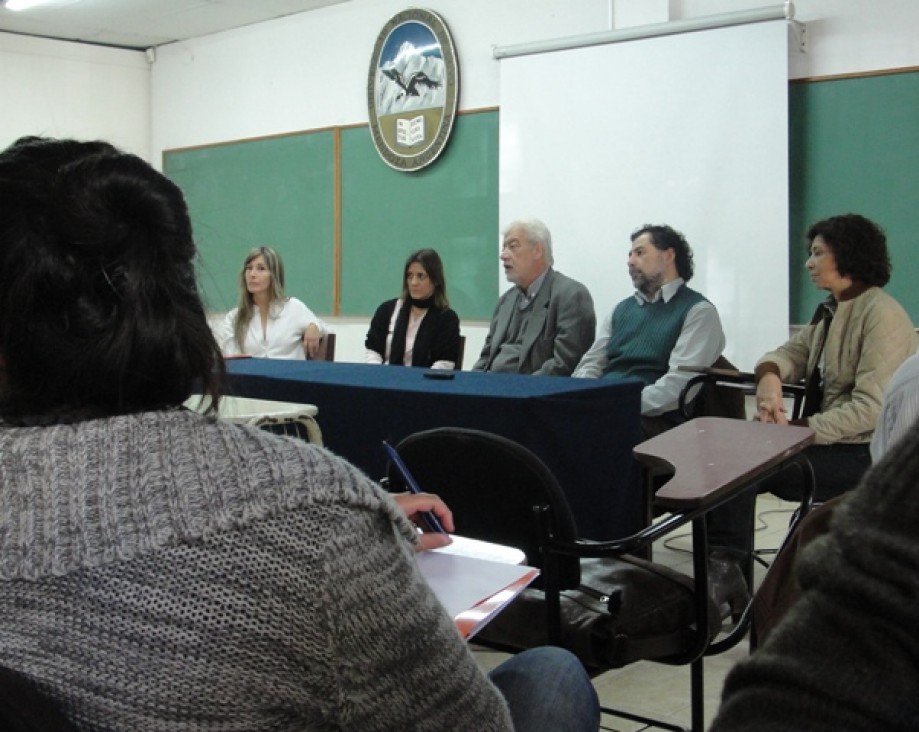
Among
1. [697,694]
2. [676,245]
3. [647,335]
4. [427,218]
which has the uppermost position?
[427,218]

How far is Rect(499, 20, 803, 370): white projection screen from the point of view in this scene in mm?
4973

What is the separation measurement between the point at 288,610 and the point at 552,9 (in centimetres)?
547

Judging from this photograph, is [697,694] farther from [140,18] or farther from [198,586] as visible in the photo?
[140,18]

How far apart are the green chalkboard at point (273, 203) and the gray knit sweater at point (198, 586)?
6.05 m

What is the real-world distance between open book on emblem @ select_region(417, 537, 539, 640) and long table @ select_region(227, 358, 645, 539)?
4.37 ft

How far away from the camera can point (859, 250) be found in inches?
136

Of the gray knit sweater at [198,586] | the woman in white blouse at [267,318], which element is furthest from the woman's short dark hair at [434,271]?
the gray knit sweater at [198,586]

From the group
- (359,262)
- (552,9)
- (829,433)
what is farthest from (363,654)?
(359,262)

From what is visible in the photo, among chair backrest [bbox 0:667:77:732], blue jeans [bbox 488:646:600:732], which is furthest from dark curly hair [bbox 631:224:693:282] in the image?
chair backrest [bbox 0:667:77:732]

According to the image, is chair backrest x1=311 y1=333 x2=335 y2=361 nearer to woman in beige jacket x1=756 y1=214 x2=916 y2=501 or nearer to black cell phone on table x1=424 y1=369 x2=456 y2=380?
black cell phone on table x1=424 y1=369 x2=456 y2=380

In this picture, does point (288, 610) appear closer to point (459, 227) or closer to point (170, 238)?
point (170, 238)

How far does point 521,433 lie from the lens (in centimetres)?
267

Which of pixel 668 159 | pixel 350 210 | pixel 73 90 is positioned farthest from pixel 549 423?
pixel 73 90

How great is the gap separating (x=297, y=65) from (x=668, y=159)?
2884mm
